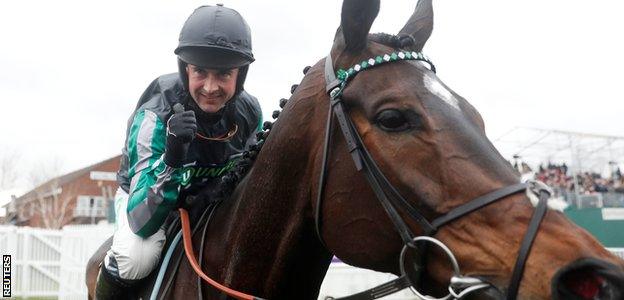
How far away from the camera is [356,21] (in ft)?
9.02

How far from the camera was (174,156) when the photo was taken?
3254mm

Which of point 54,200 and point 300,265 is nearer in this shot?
point 300,265

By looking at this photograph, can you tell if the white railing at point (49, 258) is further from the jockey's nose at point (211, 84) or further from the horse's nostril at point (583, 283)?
the horse's nostril at point (583, 283)

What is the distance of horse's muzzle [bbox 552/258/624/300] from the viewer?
1874mm

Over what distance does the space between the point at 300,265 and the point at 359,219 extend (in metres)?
0.60

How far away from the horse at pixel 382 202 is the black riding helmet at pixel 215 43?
2.13 ft

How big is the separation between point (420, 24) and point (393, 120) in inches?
40.2

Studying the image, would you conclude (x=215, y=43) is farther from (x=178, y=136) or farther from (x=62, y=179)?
(x=62, y=179)

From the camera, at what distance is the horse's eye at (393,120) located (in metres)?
2.46

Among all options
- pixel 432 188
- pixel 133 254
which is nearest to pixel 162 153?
pixel 133 254

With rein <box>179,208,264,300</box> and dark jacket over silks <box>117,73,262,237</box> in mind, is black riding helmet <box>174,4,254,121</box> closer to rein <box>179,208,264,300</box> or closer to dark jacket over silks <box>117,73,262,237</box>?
dark jacket over silks <box>117,73,262,237</box>

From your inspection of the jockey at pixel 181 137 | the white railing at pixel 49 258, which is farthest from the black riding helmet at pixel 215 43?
the white railing at pixel 49 258

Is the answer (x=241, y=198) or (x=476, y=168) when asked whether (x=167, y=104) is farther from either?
(x=476, y=168)

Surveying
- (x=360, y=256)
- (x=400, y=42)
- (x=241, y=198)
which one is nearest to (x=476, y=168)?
(x=360, y=256)
